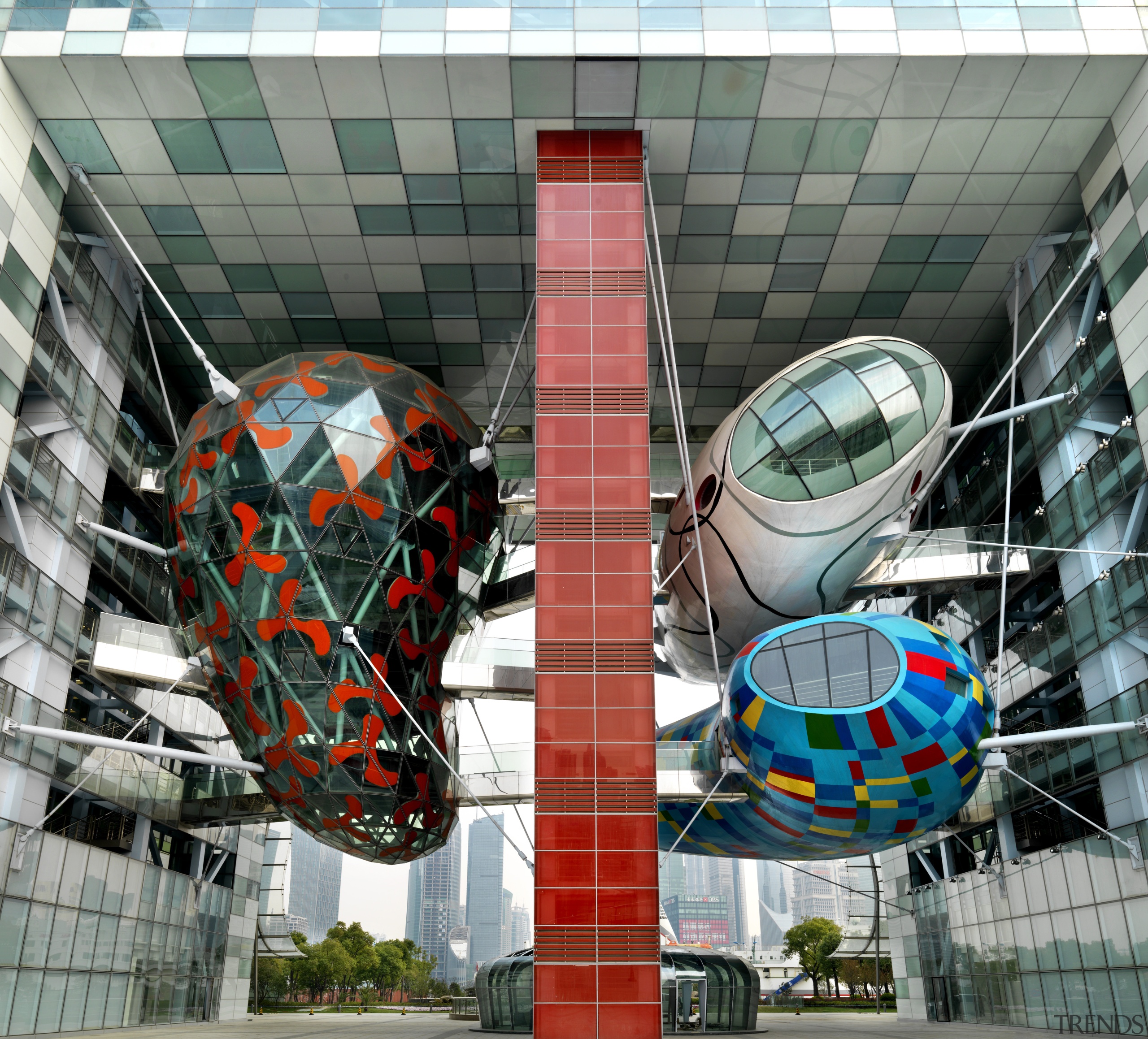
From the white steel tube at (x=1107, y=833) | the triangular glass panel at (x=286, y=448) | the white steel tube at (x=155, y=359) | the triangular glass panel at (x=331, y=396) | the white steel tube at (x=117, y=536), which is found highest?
the white steel tube at (x=155, y=359)

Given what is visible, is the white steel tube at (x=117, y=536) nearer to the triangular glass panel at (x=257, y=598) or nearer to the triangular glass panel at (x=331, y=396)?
the triangular glass panel at (x=257, y=598)

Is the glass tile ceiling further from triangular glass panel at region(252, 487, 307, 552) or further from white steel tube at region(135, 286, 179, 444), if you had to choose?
triangular glass panel at region(252, 487, 307, 552)

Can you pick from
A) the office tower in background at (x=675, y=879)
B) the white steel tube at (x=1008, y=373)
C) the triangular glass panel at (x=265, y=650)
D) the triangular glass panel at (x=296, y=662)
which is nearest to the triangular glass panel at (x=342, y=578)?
the triangular glass panel at (x=296, y=662)

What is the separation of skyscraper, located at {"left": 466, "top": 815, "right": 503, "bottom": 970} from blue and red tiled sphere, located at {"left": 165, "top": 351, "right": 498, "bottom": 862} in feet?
368

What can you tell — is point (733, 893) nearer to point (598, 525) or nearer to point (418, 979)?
point (418, 979)

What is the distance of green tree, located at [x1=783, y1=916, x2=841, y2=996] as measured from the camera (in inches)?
2601

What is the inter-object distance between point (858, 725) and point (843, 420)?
6.16m

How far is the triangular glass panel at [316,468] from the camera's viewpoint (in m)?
19.5

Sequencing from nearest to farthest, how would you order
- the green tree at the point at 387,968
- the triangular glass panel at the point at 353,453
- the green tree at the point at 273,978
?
the triangular glass panel at the point at 353,453, the green tree at the point at 273,978, the green tree at the point at 387,968

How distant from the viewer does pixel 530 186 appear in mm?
21828

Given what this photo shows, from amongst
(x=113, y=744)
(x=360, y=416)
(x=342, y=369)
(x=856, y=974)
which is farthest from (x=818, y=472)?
(x=856, y=974)

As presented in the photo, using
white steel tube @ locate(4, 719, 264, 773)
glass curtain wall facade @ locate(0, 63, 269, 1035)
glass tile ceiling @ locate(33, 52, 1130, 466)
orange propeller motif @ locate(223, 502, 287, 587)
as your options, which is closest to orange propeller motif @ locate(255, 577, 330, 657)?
orange propeller motif @ locate(223, 502, 287, 587)

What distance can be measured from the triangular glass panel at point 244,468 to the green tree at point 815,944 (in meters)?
57.6

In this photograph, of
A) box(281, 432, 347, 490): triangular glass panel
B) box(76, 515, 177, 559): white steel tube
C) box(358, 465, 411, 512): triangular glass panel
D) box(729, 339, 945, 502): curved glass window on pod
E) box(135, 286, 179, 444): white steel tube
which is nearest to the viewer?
box(729, 339, 945, 502): curved glass window on pod
